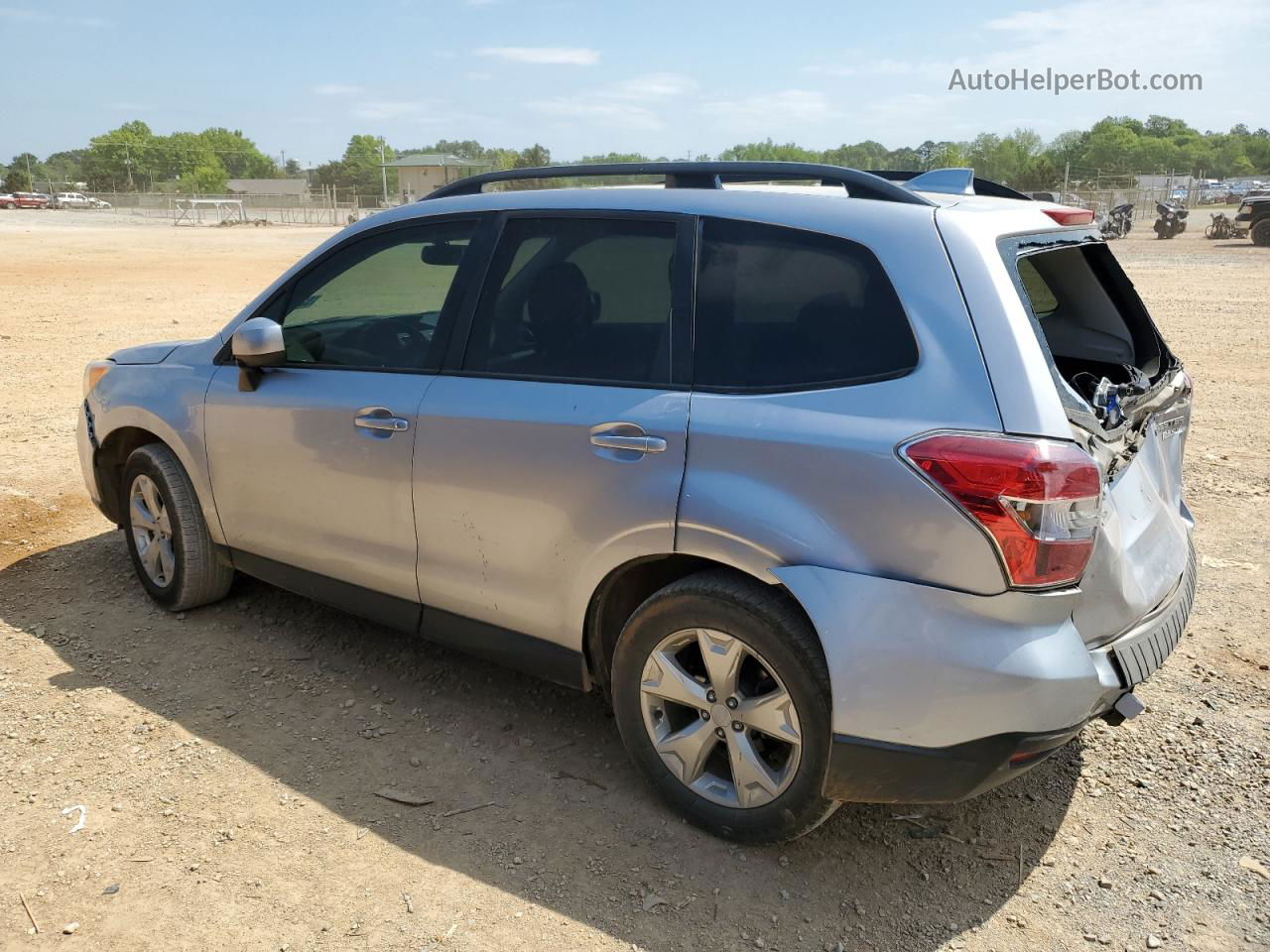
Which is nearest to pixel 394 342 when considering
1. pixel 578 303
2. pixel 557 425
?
pixel 578 303

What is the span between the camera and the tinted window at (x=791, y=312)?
8.79ft

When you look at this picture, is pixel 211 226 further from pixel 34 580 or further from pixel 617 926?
pixel 617 926

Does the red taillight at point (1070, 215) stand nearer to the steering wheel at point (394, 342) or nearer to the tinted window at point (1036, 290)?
the tinted window at point (1036, 290)

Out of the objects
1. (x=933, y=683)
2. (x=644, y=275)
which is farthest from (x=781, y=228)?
(x=933, y=683)

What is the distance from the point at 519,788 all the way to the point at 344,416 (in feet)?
4.67

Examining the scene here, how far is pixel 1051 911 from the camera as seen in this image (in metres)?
2.76

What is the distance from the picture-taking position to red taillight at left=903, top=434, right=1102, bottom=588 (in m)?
2.42

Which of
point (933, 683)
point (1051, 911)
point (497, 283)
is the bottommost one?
point (1051, 911)

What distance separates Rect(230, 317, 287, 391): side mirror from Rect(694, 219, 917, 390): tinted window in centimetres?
173

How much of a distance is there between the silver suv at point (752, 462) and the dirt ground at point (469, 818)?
11.9 inches

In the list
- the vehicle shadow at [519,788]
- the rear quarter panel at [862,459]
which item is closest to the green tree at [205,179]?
the vehicle shadow at [519,788]

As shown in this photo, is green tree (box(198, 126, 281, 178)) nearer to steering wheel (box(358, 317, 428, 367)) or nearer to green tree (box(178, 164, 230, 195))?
green tree (box(178, 164, 230, 195))

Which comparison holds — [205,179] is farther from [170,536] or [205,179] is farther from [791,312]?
[791,312]

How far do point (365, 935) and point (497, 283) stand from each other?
201cm
